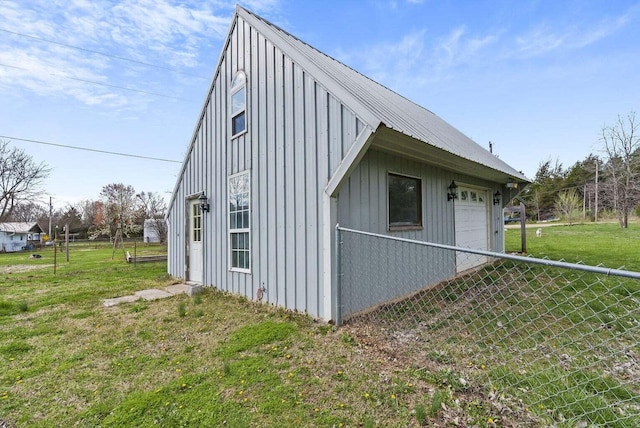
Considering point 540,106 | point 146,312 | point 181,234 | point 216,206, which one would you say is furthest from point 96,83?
point 540,106

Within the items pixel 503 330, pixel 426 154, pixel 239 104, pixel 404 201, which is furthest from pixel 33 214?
pixel 503 330

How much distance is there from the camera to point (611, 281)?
616 centimetres

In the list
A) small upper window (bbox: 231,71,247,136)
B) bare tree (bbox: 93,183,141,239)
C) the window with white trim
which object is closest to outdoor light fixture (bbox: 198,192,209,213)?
the window with white trim

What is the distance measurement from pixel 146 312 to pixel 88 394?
8.19 feet

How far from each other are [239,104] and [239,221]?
7.72 feet

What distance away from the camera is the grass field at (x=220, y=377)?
2.15 metres

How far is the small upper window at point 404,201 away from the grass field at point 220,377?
223 centimetres

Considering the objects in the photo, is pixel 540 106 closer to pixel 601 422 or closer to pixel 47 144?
pixel 601 422

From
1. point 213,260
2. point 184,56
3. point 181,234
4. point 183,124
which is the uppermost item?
point 184,56

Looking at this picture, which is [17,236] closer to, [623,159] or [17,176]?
[17,176]

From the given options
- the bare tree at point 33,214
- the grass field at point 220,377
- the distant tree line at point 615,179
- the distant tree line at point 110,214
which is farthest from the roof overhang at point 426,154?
the bare tree at point 33,214

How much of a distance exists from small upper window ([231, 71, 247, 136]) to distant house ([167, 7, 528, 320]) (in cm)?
3

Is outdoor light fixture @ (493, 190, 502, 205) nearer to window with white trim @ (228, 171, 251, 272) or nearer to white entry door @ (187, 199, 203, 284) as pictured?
window with white trim @ (228, 171, 251, 272)

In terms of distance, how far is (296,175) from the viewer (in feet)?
14.4
